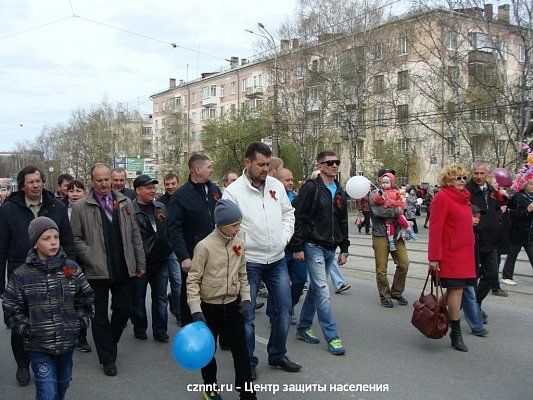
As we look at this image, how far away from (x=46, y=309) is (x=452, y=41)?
2767cm

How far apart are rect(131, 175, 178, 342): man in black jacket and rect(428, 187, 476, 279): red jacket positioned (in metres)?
3.04

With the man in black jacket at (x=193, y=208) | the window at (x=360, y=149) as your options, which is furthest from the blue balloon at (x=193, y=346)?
the window at (x=360, y=149)

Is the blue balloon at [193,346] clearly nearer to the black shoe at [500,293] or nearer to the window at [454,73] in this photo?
the black shoe at [500,293]

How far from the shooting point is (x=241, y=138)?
43.3m

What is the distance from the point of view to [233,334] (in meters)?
4.06

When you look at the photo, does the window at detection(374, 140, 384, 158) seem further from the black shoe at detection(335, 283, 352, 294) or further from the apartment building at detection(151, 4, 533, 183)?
the black shoe at detection(335, 283, 352, 294)

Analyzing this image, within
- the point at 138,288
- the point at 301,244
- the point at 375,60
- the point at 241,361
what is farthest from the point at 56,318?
the point at 375,60

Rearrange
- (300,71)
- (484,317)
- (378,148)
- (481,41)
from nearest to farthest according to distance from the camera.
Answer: (484,317)
(481,41)
(300,71)
(378,148)

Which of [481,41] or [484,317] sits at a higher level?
[481,41]

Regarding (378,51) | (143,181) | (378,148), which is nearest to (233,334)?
(143,181)

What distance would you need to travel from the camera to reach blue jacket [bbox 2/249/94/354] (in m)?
3.62

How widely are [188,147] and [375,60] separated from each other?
3563 centimetres

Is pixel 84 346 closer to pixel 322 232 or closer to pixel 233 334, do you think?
pixel 233 334

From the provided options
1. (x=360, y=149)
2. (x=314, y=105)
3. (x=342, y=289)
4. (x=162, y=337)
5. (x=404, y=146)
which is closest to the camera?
(x=162, y=337)
